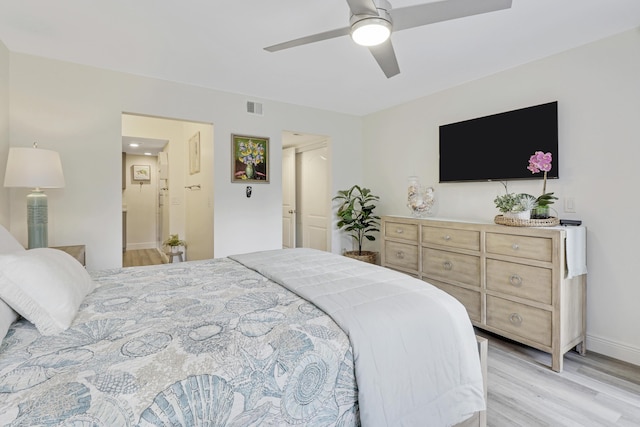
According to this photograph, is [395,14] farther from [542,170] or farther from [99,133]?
[99,133]

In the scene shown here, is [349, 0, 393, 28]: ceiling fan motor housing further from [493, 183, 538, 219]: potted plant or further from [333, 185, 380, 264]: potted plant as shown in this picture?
[333, 185, 380, 264]: potted plant

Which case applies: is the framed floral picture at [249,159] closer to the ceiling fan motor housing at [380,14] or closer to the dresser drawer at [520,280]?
the ceiling fan motor housing at [380,14]

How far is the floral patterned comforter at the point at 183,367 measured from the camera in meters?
0.75

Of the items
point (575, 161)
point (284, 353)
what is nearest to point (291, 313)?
point (284, 353)

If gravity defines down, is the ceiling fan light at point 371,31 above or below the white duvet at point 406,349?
above

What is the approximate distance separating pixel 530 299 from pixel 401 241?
131cm

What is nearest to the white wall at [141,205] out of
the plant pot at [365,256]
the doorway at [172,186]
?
the doorway at [172,186]

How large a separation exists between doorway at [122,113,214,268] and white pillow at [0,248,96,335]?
8.24 ft

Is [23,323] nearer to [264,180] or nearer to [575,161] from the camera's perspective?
[264,180]

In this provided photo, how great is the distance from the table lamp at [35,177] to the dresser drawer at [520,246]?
3.50 m

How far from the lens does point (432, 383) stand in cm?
118

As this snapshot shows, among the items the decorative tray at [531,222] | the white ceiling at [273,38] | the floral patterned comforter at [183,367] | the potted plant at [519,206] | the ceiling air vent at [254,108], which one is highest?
the white ceiling at [273,38]

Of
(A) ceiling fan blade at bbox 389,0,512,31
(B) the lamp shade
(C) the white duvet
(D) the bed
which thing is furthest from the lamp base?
(A) ceiling fan blade at bbox 389,0,512,31

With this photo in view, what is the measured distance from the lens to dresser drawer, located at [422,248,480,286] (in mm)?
2713
